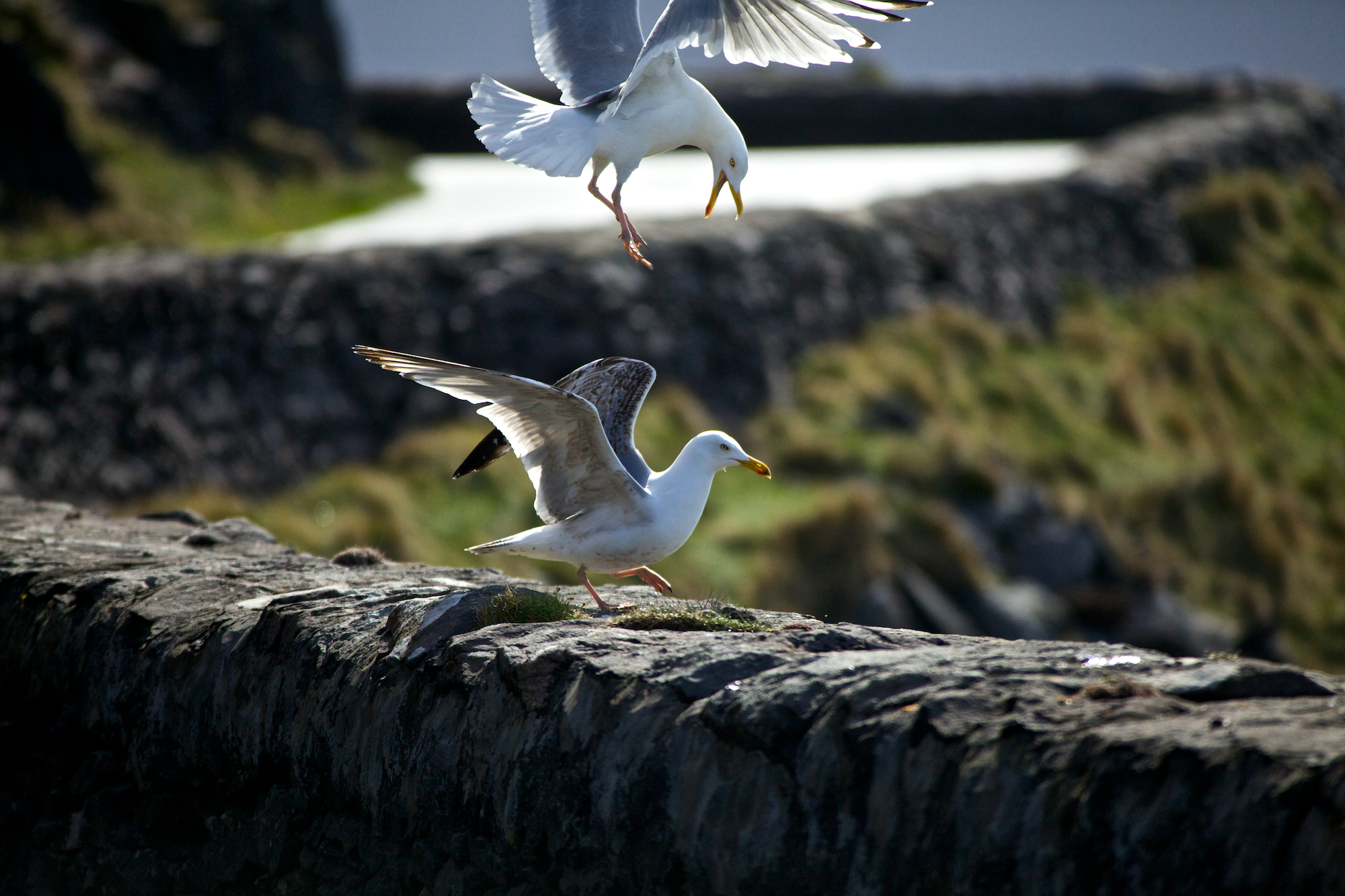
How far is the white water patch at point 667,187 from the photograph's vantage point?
14.6 metres

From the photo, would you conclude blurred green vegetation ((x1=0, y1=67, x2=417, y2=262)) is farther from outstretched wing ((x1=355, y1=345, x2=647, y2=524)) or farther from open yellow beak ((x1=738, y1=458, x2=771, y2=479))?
open yellow beak ((x1=738, y1=458, x2=771, y2=479))

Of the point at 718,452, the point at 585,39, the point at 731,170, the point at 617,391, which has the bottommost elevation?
the point at 718,452

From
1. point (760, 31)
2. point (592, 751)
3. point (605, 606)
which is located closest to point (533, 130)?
point (760, 31)

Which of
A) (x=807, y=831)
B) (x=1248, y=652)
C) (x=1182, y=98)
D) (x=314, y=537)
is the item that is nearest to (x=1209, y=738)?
(x=807, y=831)

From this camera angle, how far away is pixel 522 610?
3.94 metres

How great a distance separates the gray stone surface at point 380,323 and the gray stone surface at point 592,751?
13.5ft

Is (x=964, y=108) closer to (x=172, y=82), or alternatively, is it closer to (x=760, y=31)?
(x=172, y=82)

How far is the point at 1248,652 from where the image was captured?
35.7 ft

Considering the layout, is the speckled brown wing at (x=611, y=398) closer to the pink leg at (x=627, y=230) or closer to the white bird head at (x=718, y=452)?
the white bird head at (x=718, y=452)

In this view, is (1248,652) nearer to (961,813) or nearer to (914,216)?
(914,216)

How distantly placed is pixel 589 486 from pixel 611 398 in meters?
0.66

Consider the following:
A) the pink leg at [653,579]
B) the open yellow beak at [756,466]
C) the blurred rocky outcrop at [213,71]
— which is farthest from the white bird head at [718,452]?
the blurred rocky outcrop at [213,71]

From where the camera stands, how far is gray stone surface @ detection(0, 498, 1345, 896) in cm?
252

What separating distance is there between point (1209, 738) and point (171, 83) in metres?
18.4
